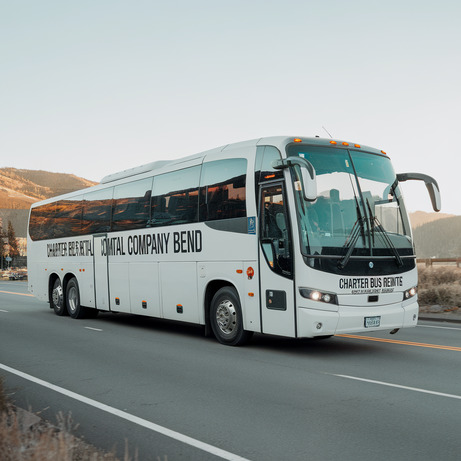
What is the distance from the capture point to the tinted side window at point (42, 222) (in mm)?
19078

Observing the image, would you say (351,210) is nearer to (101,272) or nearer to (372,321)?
(372,321)

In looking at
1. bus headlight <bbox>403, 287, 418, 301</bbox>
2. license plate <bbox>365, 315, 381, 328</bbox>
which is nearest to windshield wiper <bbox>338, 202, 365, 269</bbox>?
license plate <bbox>365, 315, 381, 328</bbox>

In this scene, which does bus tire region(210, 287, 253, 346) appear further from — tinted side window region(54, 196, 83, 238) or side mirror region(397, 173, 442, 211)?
tinted side window region(54, 196, 83, 238)

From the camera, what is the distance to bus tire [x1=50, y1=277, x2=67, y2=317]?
59.1ft

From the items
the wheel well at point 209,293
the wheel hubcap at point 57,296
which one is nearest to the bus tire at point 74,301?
the wheel hubcap at point 57,296

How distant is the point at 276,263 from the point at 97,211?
7.67m

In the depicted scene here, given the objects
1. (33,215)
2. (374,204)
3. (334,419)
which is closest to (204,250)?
(374,204)

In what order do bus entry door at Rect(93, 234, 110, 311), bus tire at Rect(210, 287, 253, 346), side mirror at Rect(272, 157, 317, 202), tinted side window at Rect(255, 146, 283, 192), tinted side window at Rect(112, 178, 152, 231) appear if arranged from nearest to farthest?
1. side mirror at Rect(272, 157, 317, 202)
2. tinted side window at Rect(255, 146, 283, 192)
3. bus tire at Rect(210, 287, 253, 346)
4. tinted side window at Rect(112, 178, 152, 231)
5. bus entry door at Rect(93, 234, 110, 311)

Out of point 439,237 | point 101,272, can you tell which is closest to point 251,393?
point 101,272

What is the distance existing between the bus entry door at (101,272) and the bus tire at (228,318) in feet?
16.3

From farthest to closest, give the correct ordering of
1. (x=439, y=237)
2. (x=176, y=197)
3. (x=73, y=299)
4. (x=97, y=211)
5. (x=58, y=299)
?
1. (x=439, y=237)
2. (x=58, y=299)
3. (x=73, y=299)
4. (x=97, y=211)
5. (x=176, y=197)

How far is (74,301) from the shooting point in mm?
17406

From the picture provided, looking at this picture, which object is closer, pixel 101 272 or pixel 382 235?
pixel 382 235

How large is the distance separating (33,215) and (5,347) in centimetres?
977
